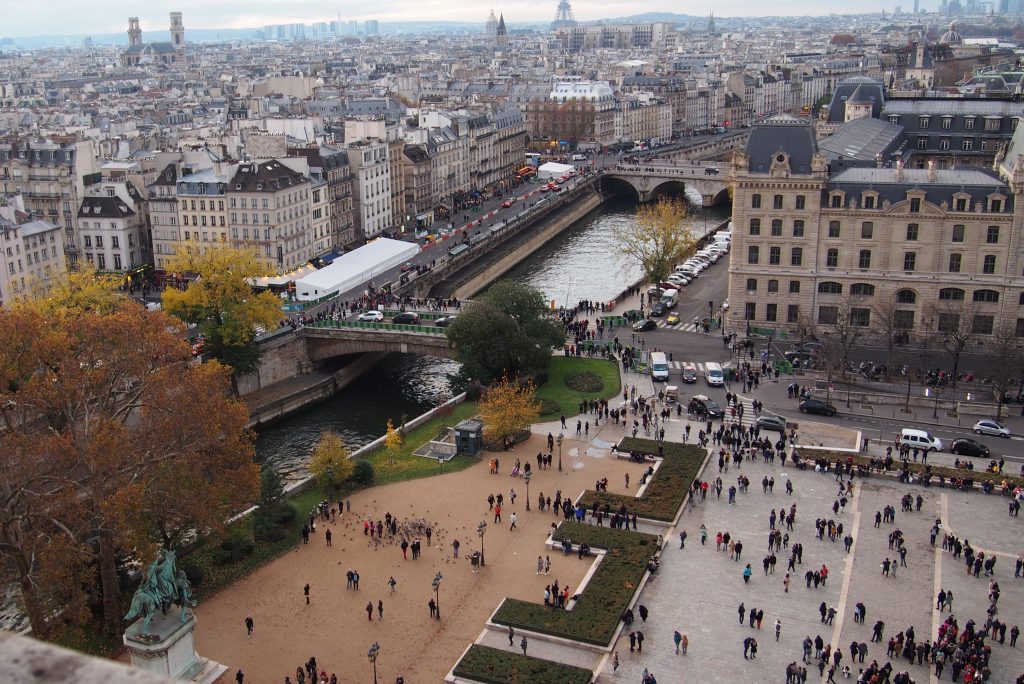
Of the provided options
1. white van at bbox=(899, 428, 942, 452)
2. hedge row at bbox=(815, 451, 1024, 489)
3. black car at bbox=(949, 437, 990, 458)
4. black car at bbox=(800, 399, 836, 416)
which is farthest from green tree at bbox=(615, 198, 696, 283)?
black car at bbox=(949, 437, 990, 458)

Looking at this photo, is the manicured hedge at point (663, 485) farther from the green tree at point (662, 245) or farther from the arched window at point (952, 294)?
the green tree at point (662, 245)

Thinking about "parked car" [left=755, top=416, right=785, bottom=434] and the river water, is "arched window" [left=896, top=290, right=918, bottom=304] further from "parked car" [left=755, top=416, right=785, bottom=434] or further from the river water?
the river water

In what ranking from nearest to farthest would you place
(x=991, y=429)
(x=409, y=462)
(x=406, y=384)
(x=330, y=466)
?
(x=330, y=466) < (x=409, y=462) < (x=991, y=429) < (x=406, y=384)

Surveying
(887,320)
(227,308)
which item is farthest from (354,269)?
(887,320)

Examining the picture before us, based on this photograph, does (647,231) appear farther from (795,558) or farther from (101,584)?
(101,584)

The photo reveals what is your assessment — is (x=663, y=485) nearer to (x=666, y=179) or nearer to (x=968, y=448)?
(x=968, y=448)

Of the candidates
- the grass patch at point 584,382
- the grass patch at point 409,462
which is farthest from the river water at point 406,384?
the grass patch at point 584,382
